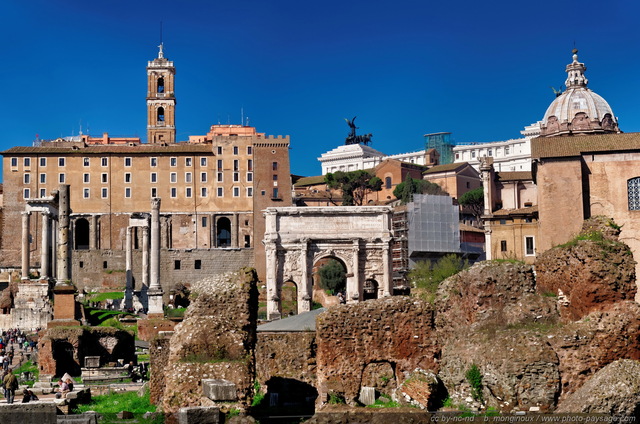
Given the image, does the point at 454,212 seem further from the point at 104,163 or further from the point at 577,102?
the point at 104,163

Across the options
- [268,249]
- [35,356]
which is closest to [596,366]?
[35,356]

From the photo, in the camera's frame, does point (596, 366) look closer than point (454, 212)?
Yes

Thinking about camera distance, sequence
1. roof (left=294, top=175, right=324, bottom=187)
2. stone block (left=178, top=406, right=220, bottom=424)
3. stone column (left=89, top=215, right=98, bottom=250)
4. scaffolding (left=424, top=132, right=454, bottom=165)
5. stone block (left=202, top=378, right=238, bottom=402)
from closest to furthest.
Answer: stone block (left=178, top=406, right=220, bottom=424), stone block (left=202, top=378, right=238, bottom=402), stone column (left=89, top=215, right=98, bottom=250), roof (left=294, top=175, right=324, bottom=187), scaffolding (left=424, top=132, right=454, bottom=165)

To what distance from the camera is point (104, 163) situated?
7531 centimetres

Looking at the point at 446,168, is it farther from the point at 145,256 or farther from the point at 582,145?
the point at 582,145

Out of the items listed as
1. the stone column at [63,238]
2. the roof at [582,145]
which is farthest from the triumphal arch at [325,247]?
the stone column at [63,238]

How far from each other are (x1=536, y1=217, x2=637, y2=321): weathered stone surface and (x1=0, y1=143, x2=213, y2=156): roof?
208 feet

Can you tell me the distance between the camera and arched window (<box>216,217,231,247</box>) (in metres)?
77.0

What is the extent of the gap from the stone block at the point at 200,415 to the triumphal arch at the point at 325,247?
37090 millimetres

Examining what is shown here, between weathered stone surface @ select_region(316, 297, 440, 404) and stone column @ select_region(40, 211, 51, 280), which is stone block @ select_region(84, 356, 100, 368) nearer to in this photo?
weathered stone surface @ select_region(316, 297, 440, 404)

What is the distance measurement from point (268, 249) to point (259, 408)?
3520cm

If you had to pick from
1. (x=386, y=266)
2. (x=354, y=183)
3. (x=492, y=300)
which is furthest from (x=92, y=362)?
(x=354, y=183)

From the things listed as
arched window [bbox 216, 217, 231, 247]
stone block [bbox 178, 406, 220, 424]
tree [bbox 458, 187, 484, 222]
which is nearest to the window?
arched window [bbox 216, 217, 231, 247]

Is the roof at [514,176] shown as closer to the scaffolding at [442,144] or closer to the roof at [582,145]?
the roof at [582,145]
